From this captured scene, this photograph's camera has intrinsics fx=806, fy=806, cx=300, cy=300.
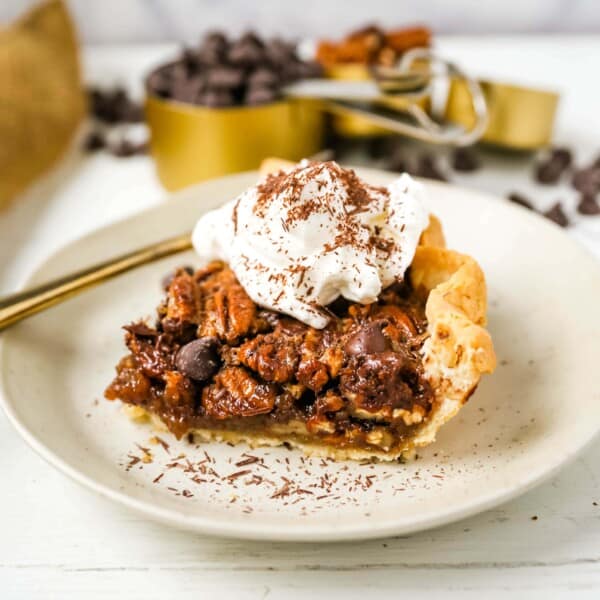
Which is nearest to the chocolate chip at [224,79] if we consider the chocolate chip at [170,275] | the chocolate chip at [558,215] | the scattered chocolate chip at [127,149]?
the scattered chocolate chip at [127,149]

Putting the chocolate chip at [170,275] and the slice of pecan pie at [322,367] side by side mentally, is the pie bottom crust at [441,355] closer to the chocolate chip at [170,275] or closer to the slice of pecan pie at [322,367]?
the slice of pecan pie at [322,367]

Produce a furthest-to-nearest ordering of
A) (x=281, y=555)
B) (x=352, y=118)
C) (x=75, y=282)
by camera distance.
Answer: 1. (x=352, y=118)
2. (x=75, y=282)
3. (x=281, y=555)

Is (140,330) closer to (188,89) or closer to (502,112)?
(188,89)

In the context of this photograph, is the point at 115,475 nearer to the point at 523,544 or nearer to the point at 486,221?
the point at 523,544

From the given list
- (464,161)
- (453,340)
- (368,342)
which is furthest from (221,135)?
(453,340)

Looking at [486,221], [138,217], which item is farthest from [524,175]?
[138,217]

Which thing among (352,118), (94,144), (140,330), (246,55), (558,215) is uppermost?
(246,55)

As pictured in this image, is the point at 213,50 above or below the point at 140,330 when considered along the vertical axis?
above
